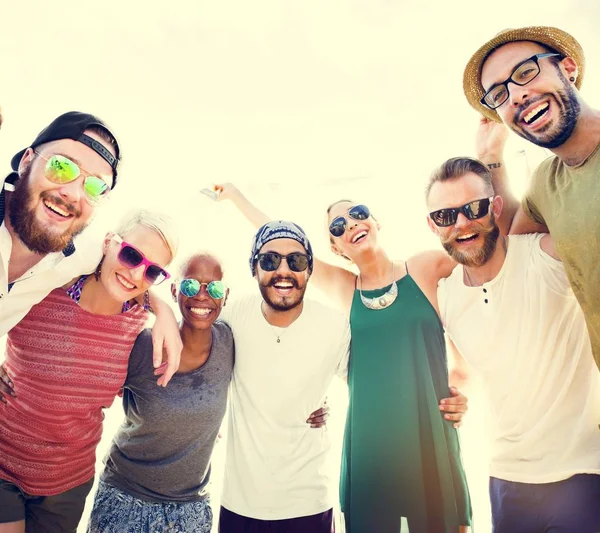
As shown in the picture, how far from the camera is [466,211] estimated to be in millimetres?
2621

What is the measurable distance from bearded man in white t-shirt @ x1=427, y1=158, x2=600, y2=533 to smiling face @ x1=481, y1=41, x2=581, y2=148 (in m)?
0.52

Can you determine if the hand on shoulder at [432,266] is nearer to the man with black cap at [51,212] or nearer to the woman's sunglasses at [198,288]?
the woman's sunglasses at [198,288]

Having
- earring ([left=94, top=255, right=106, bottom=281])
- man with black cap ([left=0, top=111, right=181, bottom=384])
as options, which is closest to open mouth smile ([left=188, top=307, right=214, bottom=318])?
man with black cap ([left=0, top=111, right=181, bottom=384])

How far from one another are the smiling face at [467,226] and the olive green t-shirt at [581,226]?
0.38 meters

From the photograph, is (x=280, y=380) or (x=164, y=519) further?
(x=280, y=380)

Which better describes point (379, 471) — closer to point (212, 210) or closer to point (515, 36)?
point (515, 36)

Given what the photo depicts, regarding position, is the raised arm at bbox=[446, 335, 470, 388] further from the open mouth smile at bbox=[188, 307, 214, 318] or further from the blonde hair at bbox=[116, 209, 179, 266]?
the blonde hair at bbox=[116, 209, 179, 266]

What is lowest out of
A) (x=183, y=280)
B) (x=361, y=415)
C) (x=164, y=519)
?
(x=164, y=519)

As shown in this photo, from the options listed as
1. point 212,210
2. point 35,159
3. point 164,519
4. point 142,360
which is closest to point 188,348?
point 142,360

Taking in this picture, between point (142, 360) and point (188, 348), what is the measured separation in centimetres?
31

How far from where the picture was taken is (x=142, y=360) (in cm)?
254

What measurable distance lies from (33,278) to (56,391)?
68 cm

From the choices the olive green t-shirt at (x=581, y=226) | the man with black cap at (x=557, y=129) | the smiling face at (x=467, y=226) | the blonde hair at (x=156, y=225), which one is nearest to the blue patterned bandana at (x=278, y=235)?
the blonde hair at (x=156, y=225)

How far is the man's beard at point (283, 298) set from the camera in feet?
9.75
